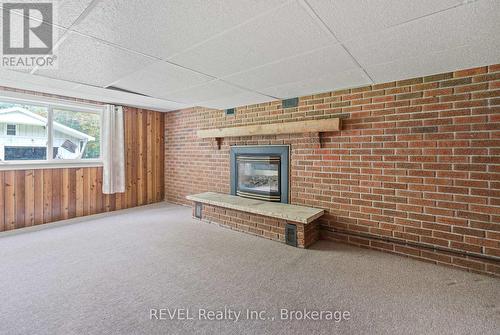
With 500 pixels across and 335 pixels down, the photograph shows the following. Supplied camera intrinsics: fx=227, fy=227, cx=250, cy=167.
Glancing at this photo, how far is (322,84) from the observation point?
2719 millimetres

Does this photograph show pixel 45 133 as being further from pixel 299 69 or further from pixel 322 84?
pixel 322 84

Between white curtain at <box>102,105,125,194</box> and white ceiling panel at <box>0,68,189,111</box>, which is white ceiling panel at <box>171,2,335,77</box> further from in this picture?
white curtain at <box>102,105,125,194</box>

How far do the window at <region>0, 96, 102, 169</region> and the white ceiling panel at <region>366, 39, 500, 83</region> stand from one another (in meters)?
4.64

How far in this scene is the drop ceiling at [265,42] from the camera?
52.8 inches

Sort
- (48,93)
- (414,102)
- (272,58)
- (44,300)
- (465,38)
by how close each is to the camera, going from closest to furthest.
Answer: (465,38)
(44,300)
(272,58)
(414,102)
(48,93)

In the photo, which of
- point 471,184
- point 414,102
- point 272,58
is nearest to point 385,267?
point 471,184

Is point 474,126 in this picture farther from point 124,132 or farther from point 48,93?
point 48,93

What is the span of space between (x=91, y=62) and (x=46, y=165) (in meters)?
2.53

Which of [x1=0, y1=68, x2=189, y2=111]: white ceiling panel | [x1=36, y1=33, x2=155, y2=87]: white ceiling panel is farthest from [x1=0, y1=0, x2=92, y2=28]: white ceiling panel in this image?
[x1=0, y1=68, x2=189, y2=111]: white ceiling panel

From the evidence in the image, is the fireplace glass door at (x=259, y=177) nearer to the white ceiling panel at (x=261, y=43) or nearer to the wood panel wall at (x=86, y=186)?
the white ceiling panel at (x=261, y=43)

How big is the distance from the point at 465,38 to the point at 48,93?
516 centimetres

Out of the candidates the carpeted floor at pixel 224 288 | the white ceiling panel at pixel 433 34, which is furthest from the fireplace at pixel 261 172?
the white ceiling panel at pixel 433 34

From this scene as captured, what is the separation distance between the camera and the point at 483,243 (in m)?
2.15

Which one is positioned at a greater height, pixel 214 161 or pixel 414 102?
pixel 414 102
